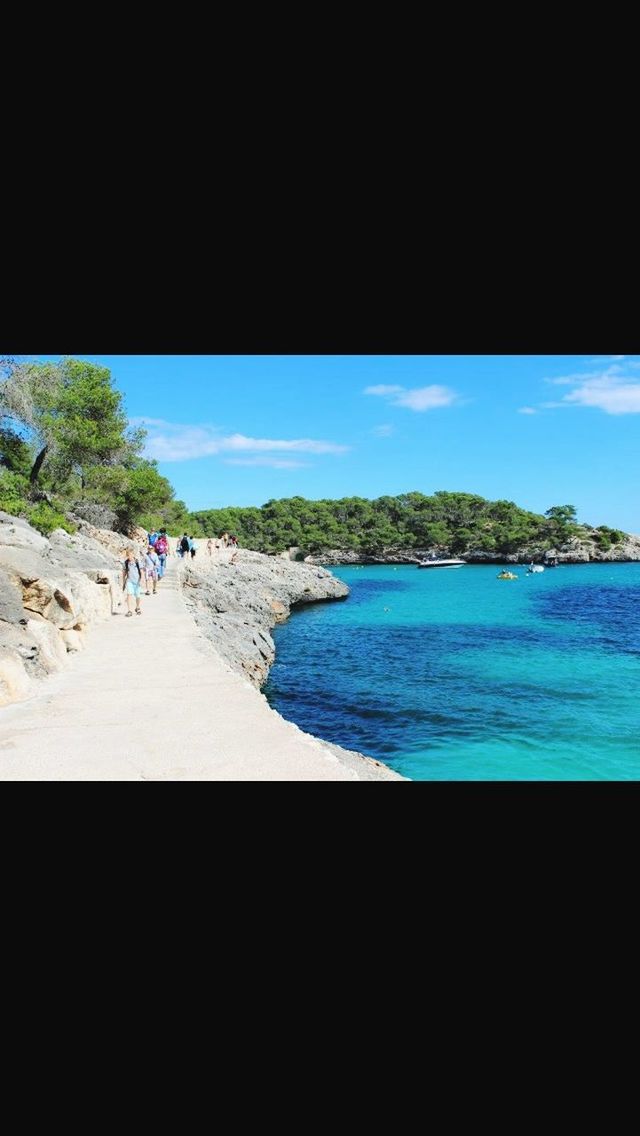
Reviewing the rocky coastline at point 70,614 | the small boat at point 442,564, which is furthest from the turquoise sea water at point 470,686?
the small boat at point 442,564

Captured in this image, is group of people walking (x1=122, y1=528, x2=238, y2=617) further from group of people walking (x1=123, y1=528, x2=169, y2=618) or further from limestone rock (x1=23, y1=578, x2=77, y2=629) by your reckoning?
limestone rock (x1=23, y1=578, x2=77, y2=629)

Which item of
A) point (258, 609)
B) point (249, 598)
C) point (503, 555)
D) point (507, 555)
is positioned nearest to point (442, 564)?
point (503, 555)

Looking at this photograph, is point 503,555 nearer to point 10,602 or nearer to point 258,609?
point 258,609

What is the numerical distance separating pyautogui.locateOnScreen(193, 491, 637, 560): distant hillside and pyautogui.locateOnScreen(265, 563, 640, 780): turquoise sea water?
35408 millimetres

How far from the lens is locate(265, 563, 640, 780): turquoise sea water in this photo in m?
12.0

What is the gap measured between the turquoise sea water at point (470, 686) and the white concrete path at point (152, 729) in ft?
18.2
